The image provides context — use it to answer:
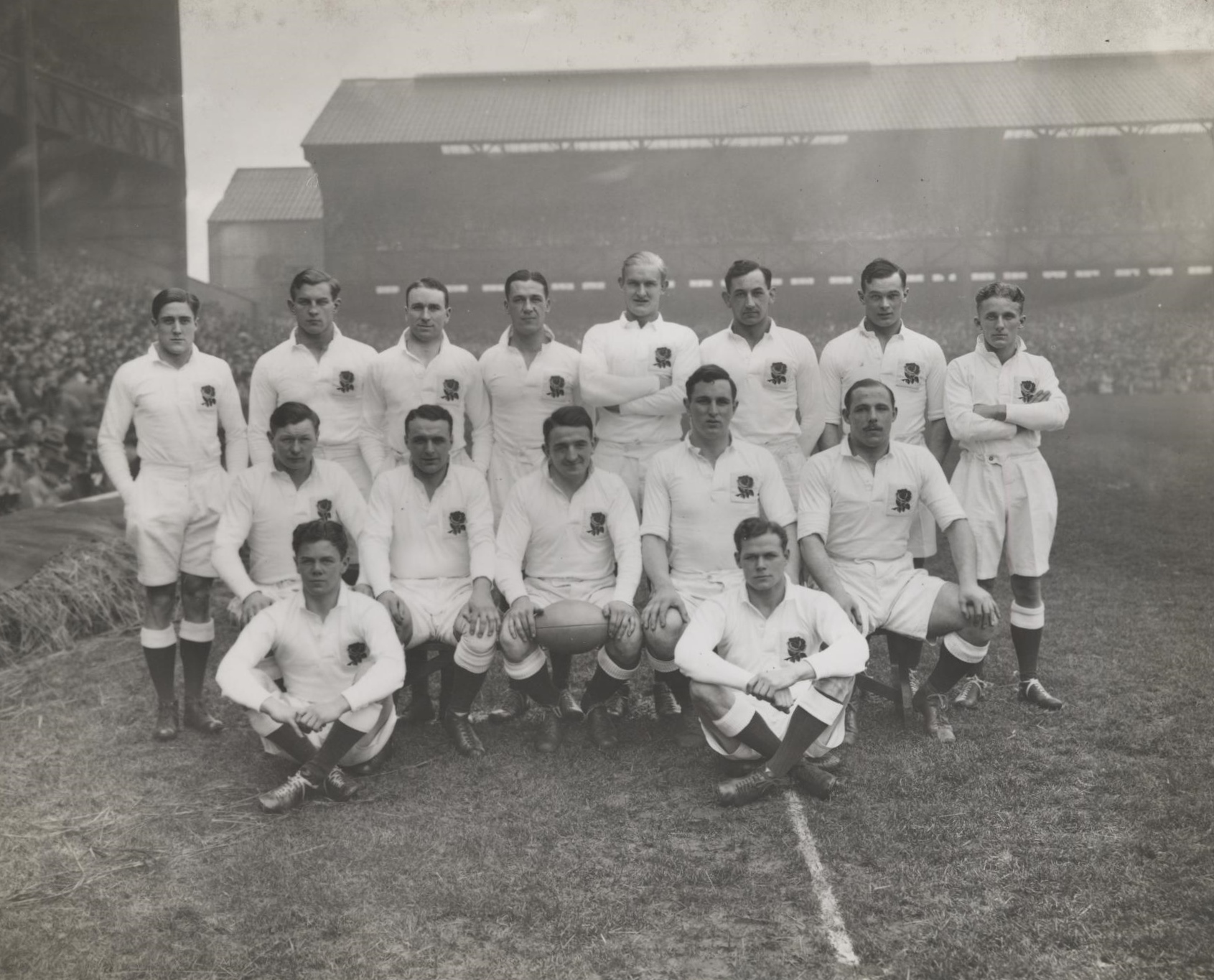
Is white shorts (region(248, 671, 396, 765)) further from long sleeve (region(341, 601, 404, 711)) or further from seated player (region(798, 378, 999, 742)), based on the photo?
seated player (region(798, 378, 999, 742))

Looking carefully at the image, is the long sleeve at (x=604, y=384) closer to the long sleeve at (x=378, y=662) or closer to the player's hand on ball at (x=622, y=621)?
the player's hand on ball at (x=622, y=621)

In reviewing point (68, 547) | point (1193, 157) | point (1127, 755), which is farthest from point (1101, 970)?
point (1193, 157)

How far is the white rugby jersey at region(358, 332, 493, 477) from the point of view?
514cm

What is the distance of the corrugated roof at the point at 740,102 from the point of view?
1116 centimetres

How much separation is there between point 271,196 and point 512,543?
25.0ft

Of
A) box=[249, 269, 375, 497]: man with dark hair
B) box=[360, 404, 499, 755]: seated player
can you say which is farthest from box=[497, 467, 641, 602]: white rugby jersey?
box=[249, 269, 375, 497]: man with dark hair

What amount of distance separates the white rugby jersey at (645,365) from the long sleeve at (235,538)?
65.5 inches

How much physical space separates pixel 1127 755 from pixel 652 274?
2979 millimetres

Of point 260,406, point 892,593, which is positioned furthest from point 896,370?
point 260,406

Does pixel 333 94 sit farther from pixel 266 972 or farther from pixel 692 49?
pixel 266 972

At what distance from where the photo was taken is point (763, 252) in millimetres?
12781

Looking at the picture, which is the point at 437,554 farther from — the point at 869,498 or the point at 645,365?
the point at 869,498

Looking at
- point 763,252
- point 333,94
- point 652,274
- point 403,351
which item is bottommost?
point 403,351

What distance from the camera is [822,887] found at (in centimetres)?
309
